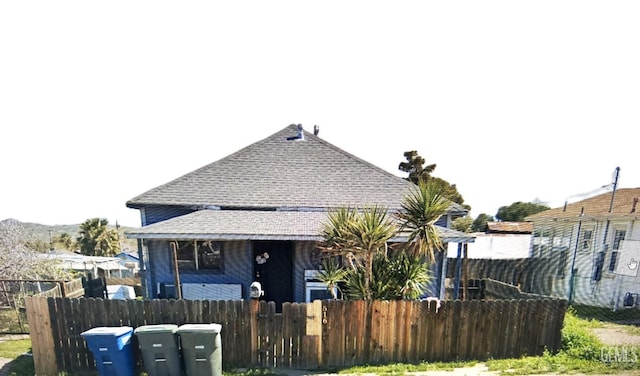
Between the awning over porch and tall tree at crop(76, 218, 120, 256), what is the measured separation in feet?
79.1

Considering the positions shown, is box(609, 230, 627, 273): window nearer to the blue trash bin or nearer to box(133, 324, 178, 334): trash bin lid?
box(133, 324, 178, 334): trash bin lid

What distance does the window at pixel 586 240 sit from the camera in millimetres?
13828

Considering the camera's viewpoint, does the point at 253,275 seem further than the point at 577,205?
No

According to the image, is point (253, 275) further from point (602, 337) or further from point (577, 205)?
point (577, 205)

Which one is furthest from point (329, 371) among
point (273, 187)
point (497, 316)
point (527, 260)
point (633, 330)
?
point (527, 260)

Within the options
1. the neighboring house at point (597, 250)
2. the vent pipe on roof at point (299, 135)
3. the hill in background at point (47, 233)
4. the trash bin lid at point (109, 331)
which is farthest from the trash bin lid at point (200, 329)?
the neighboring house at point (597, 250)

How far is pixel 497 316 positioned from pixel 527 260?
1107 cm

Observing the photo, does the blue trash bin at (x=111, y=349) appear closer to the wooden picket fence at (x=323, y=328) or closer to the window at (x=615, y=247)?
the wooden picket fence at (x=323, y=328)

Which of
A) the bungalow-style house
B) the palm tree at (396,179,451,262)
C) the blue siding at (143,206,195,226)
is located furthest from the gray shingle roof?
the palm tree at (396,179,451,262)

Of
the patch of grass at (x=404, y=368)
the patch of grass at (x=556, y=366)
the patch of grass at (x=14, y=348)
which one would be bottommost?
the patch of grass at (x=14, y=348)

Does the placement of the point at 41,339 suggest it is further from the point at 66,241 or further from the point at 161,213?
the point at 66,241

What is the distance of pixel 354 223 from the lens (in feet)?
23.2

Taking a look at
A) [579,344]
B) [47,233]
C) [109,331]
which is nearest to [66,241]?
[47,233]

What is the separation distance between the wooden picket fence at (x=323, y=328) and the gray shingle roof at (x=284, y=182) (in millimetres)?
4676
